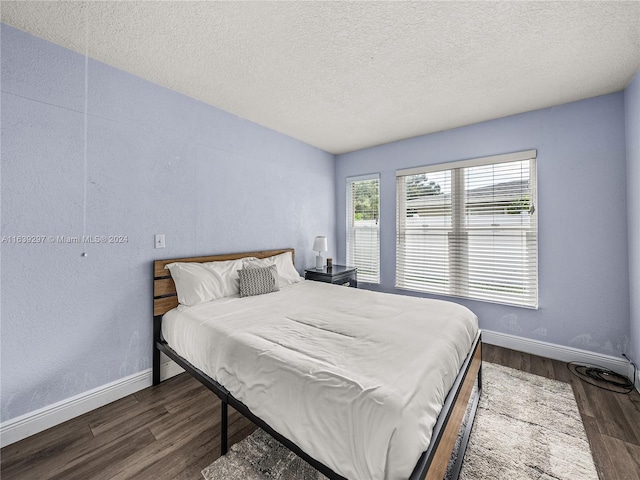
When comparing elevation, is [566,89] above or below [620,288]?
above

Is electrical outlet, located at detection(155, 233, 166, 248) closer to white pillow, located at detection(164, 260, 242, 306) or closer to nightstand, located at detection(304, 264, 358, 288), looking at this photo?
white pillow, located at detection(164, 260, 242, 306)

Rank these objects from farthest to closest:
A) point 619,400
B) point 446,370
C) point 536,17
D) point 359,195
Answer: point 359,195
point 619,400
point 536,17
point 446,370

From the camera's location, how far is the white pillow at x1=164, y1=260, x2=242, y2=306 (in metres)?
2.36

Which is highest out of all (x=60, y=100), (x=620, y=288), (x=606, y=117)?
(x=606, y=117)

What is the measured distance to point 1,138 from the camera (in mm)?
1691

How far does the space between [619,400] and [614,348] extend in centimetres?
65

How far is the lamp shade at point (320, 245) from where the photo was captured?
12.7ft

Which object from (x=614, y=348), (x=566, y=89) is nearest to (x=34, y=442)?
(x=614, y=348)

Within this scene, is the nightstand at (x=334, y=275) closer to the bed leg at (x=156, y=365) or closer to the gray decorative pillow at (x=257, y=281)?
the gray decorative pillow at (x=257, y=281)

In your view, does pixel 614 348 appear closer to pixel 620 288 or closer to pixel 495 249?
pixel 620 288

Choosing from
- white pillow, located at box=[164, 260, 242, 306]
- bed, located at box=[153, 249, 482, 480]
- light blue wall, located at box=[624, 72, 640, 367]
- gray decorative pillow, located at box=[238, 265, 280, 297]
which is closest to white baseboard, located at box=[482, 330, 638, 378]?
light blue wall, located at box=[624, 72, 640, 367]

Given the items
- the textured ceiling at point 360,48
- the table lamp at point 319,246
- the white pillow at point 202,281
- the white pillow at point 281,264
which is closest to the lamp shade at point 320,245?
the table lamp at point 319,246

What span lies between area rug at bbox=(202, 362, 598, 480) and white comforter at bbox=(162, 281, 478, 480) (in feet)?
1.23

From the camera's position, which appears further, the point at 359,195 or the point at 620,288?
the point at 359,195
